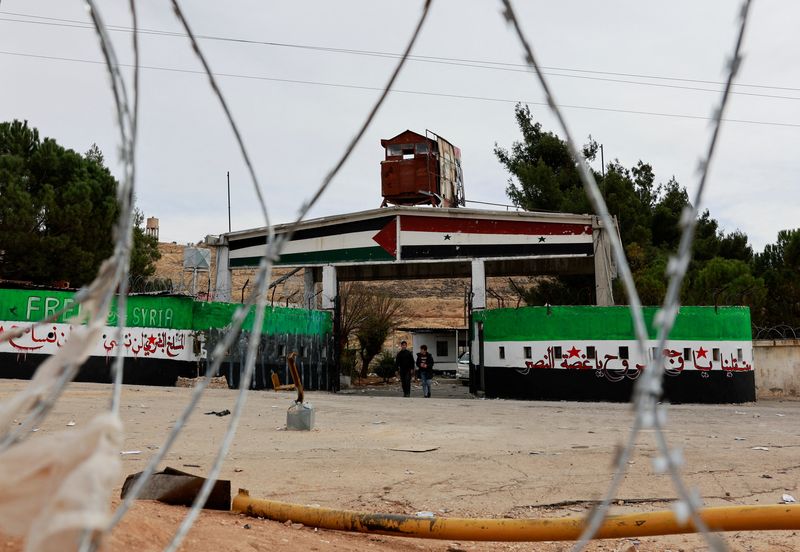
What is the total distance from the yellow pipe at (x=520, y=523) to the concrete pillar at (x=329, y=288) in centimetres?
1660

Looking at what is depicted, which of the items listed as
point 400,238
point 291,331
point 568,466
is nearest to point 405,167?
point 400,238

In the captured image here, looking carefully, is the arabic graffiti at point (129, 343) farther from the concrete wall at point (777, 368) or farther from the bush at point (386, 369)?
the concrete wall at point (777, 368)

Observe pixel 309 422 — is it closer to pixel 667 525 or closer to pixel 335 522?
pixel 335 522

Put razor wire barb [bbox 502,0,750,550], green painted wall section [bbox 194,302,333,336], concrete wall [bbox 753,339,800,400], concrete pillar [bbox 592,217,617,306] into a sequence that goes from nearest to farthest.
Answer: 1. razor wire barb [bbox 502,0,750,550]
2. green painted wall section [bbox 194,302,333,336]
3. concrete wall [bbox 753,339,800,400]
4. concrete pillar [bbox 592,217,617,306]

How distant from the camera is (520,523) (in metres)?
3.68

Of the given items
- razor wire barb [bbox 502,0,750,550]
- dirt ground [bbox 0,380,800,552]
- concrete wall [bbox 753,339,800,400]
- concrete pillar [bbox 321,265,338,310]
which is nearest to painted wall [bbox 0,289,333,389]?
concrete pillar [bbox 321,265,338,310]

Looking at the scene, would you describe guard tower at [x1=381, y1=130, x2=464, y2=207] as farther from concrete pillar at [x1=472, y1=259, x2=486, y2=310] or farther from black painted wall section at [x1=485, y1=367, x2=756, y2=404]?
black painted wall section at [x1=485, y1=367, x2=756, y2=404]

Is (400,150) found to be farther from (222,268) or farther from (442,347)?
(442,347)

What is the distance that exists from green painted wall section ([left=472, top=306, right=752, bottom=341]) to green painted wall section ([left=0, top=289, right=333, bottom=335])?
5.70 metres

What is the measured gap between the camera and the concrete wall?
61.7 feet

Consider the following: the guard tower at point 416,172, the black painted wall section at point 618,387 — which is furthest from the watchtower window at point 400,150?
the black painted wall section at point 618,387

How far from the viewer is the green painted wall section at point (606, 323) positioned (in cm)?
1630

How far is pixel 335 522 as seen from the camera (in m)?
4.28

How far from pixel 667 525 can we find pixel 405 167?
20806 mm
